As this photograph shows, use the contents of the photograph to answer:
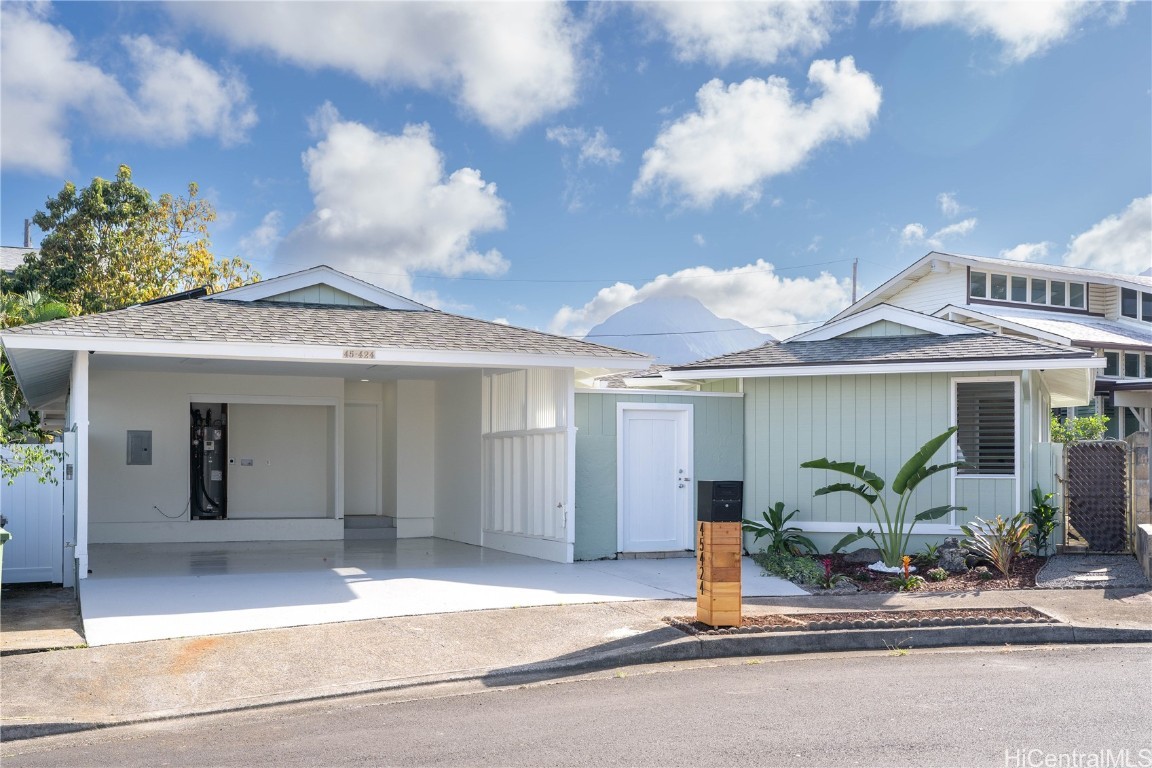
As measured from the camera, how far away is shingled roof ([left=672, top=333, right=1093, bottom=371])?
43.5 feet

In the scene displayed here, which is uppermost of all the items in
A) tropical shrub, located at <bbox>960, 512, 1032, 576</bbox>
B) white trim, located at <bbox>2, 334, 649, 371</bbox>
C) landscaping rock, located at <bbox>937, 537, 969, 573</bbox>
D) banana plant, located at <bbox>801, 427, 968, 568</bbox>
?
white trim, located at <bbox>2, 334, 649, 371</bbox>

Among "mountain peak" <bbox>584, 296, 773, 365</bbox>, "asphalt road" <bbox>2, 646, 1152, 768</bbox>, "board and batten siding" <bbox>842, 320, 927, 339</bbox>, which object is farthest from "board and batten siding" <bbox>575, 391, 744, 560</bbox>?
"mountain peak" <bbox>584, 296, 773, 365</bbox>

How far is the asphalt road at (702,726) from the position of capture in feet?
17.8

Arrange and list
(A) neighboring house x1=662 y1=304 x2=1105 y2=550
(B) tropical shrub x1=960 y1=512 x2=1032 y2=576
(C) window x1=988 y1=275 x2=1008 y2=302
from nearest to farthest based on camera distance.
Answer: (B) tropical shrub x1=960 y1=512 x2=1032 y2=576 → (A) neighboring house x1=662 y1=304 x2=1105 y2=550 → (C) window x1=988 y1=275 x2=1008 y2=302

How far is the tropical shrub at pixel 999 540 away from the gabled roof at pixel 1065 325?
10.8 meters

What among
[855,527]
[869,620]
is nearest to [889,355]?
[855,527]

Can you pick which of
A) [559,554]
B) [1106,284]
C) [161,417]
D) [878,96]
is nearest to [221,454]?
[161,417]

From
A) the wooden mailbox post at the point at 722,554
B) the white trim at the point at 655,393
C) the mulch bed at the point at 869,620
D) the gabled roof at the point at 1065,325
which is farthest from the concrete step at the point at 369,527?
the gabled roof at the point at 1065,325

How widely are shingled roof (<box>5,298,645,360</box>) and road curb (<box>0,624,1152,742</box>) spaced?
5374 millimetres

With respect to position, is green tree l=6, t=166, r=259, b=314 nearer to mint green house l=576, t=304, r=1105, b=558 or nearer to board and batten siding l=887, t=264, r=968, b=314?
mint green house l=576, t=304, r=1105, b=558

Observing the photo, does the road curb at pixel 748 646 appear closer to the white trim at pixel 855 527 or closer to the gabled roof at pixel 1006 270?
the white trim at pixel 855 527

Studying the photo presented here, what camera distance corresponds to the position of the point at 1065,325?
87.6 ft

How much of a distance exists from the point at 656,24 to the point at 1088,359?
10.6 meters

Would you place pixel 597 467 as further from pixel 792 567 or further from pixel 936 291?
pixel 936 291
